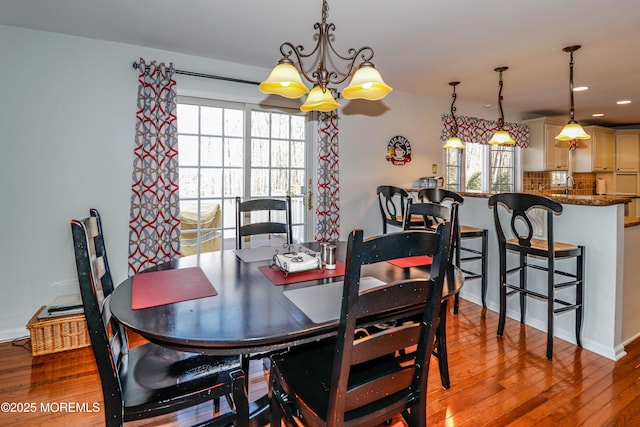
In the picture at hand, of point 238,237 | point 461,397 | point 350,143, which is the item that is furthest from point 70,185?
point 461,397

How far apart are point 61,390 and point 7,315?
3.79 feet

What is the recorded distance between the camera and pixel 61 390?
1.99 metres

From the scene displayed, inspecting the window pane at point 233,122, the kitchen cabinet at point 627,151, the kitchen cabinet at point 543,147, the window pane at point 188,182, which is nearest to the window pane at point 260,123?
the window pane at point 233,122

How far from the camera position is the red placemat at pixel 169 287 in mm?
1320

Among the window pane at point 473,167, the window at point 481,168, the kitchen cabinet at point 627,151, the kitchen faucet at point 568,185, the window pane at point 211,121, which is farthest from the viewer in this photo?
the kitchen cabinet at point 627,151

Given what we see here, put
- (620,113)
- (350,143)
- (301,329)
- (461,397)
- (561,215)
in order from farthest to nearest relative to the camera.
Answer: (620,113) < (350,143) < (561,215) < (461,397) < (301,329)

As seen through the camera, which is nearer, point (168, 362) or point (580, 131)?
Result: point (168, 362)

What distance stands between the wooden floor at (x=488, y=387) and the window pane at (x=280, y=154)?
2184 mm

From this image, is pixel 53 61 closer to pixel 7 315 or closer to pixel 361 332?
pixel 7 315

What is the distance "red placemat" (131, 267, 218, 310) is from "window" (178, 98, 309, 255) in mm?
1740

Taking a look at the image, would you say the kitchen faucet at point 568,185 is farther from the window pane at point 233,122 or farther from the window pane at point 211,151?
the window pane at point 211,151

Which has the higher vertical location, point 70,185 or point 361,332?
point 70,185

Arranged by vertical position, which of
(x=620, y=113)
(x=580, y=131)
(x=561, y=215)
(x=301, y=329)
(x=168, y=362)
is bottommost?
(x=168, y=362)

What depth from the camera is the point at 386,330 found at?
1.09 m
